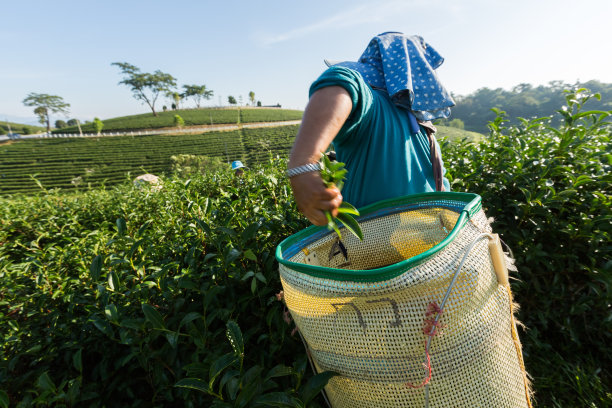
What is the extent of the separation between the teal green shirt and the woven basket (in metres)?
0.33

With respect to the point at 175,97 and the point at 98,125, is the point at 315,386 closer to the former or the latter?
the point at 98,125

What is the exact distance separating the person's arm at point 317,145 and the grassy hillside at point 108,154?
26800 millimetres

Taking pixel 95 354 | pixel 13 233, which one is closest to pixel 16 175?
pixel 13 233

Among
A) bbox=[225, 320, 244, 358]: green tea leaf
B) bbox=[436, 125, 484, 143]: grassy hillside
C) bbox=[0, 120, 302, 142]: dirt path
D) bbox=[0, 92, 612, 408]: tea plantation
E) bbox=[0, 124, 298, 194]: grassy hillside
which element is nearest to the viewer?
bbox=[225, 320, 244, 358]: green tea leaf

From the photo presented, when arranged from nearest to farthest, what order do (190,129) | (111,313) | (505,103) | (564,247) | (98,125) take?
1. (111,313)
2. (564,247)
3. (98,125)
4. (190,129)
5. (505,103)

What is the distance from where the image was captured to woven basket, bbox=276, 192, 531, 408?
0.71 m

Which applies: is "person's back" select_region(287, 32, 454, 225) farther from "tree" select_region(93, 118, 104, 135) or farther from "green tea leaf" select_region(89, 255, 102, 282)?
"tree" select_region(93, 118, 104, 135)

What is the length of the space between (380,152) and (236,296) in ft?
2.80

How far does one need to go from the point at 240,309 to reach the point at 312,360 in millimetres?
394

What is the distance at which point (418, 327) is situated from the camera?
72cm

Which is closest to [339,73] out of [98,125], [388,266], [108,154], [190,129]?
[388,266]

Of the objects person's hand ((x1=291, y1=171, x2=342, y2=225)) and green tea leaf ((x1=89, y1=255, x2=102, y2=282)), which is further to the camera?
green tea leaf ((x1=89, y1=255, x2=102, y2=282))

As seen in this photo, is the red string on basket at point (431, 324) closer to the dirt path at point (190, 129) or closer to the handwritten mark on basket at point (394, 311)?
the handwritten mark on basket at point (394, 311)

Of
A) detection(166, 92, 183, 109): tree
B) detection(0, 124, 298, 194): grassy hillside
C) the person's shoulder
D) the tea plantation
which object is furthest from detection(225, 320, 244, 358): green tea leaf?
detection(166, 92, 183, 109): tree
